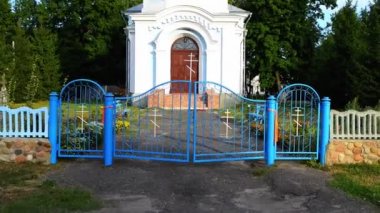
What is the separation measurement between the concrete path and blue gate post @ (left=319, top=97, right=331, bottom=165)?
50cm

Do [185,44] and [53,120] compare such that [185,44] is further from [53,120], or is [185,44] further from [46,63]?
[53,120]

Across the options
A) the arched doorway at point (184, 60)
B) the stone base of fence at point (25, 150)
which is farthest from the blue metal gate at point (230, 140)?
the arched doorway at point (184, 60)

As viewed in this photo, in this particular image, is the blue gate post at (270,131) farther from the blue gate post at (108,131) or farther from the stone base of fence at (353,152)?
the blue gate post at (108,131)

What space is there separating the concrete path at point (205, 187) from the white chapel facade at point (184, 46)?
13383mm

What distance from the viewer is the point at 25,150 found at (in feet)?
31.4

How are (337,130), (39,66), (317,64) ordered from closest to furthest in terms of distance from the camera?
(337,130)
(317,64)
(39,66)

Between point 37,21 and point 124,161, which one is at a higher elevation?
point 37,21

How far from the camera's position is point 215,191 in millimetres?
7777

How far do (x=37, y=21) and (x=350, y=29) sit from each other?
94.0ft

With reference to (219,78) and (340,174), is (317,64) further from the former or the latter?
(340,174)

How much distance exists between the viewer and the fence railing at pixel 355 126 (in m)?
9.66

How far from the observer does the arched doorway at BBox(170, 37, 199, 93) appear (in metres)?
23.3

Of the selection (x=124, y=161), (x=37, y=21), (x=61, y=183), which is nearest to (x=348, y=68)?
(x=124, y=161)

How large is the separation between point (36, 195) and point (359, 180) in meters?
5.28
